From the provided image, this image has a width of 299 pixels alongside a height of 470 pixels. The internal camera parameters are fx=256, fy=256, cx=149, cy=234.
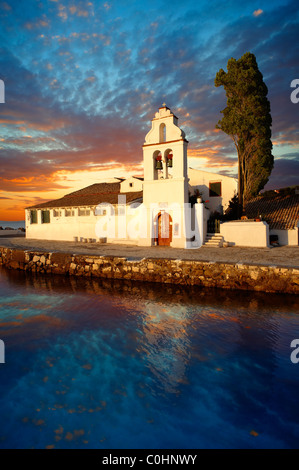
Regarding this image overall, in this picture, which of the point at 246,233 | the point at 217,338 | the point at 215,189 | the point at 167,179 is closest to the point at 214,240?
the point at 246,233

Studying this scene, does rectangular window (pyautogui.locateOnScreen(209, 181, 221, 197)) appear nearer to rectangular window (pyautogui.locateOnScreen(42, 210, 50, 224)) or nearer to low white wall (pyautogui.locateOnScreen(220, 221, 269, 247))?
low white wall (pyautogui.locateOnScreen(220, 221, 269, 247))

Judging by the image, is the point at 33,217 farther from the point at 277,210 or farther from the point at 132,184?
the point at 277,210

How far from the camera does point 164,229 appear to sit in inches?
763

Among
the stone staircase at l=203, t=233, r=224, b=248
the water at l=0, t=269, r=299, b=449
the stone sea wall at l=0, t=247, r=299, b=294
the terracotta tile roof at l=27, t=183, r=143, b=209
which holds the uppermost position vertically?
the terracotta tile roof at l=27, t=183, r=143, b=209

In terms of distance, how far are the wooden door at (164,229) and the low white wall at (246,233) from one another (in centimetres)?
390

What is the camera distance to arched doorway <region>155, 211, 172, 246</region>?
19.2 metres

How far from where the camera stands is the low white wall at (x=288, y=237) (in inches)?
761

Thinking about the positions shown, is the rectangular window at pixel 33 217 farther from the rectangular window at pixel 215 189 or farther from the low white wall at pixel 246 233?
the low white wall at pixel 246 233

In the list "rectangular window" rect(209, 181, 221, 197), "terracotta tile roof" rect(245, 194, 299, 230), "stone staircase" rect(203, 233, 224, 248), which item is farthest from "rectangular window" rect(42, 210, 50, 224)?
"terracotta tile roof" rect(245, 194, 299, 230)

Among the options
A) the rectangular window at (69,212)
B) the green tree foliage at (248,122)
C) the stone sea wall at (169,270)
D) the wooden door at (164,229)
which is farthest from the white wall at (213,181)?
the stone sea wall at (169,270)

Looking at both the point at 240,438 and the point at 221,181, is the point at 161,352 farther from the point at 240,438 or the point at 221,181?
the point at 221,181

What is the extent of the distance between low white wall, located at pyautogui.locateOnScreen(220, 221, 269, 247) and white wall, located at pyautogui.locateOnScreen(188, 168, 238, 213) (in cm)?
579

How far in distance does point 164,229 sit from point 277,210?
10383 millimetres

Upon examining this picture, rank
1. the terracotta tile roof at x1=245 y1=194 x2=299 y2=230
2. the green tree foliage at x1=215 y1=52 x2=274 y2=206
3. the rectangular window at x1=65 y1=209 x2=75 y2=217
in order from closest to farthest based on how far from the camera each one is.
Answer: the terracotta tile roof at x1=245 y1=194 x2=299 y2=230 → the green tree foliage at x1=215 y1=52 x2=274 y2=206 → the rectangular window at x1=65 y1=209 x2=75 y2=217
